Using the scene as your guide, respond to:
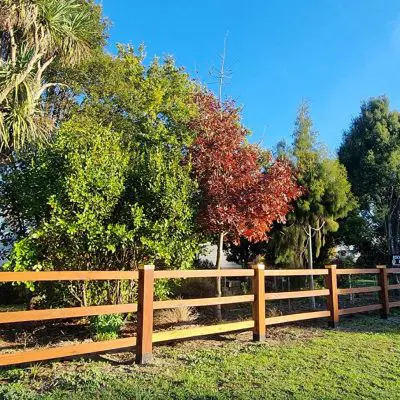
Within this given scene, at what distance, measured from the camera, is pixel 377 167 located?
18.1 metres

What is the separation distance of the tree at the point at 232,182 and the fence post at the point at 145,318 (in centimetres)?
282

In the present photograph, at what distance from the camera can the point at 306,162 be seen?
11.3m

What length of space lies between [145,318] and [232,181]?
3851 mm

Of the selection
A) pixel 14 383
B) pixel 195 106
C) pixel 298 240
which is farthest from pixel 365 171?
pixel 14 383

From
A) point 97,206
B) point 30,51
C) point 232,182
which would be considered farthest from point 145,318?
point 30,51

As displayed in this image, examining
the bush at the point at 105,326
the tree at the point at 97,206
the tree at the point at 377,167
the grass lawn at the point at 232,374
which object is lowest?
the grass lawn at the point at 232,374

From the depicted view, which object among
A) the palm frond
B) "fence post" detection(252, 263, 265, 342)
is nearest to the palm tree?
the palm frond

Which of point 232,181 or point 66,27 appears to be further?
point 66,27

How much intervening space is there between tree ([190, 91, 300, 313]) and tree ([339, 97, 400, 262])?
31.9 ft

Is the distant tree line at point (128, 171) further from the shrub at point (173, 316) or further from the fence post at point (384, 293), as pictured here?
the fence post at point (384, 293)

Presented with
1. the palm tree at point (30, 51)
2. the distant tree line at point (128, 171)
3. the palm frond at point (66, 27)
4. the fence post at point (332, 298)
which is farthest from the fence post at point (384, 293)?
the palm frond at point (66, 27)

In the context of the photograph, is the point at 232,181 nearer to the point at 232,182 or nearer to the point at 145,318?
the point at 232,182

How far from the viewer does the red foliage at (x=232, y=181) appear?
8594mm

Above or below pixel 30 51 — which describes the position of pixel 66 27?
above
